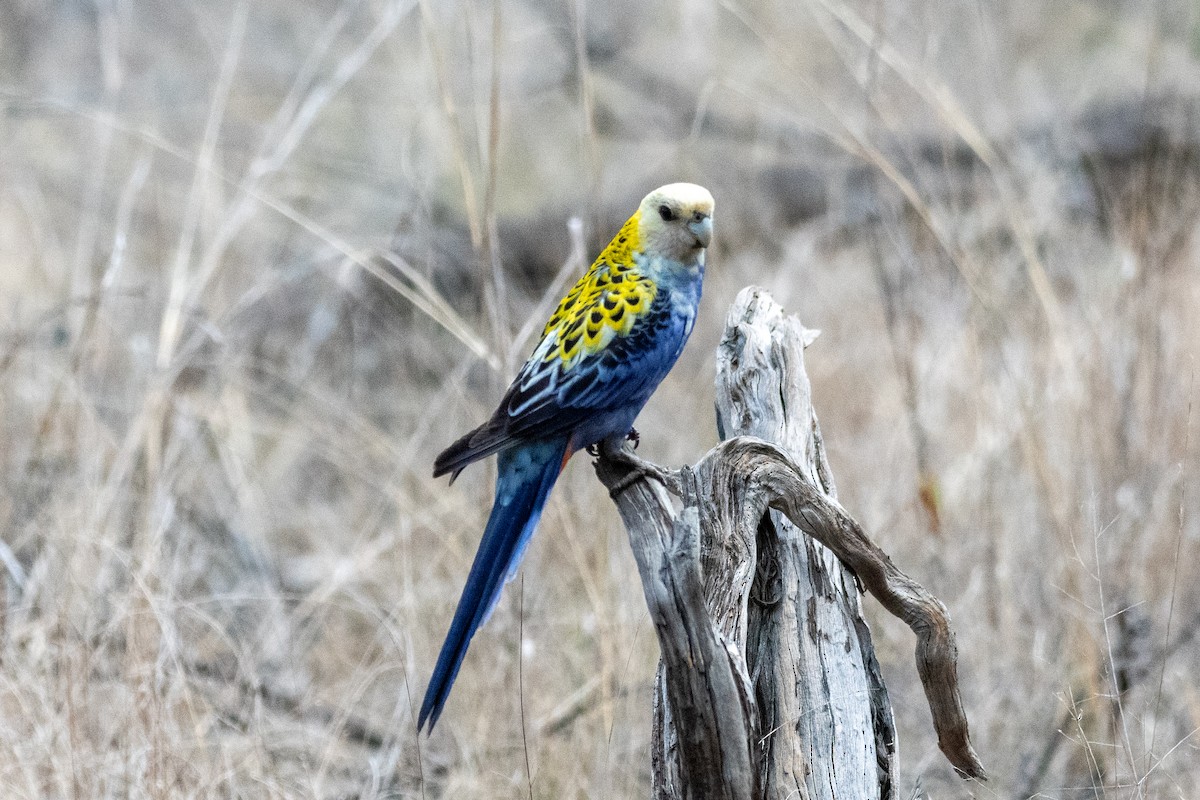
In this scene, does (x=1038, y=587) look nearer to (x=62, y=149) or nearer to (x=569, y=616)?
(x=569, y=616)

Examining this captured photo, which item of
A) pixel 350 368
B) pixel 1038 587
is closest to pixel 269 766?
pixel 1038 587

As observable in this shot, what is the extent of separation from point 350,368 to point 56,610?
3728mm

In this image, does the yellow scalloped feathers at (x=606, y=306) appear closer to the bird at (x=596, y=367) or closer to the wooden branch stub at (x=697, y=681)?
the bird at (x=596, y=367)

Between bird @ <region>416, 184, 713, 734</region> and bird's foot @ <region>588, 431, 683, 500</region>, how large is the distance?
3cm

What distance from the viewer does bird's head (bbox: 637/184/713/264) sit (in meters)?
2.60

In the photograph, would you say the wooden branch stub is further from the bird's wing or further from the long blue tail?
the bird's wing

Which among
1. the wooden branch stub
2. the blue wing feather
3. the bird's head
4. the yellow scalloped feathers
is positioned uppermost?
the bird's head

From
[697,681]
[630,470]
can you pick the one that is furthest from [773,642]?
[630,470]

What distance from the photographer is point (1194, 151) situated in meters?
6.19

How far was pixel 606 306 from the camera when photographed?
2.71 metres

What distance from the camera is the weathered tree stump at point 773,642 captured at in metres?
1.85

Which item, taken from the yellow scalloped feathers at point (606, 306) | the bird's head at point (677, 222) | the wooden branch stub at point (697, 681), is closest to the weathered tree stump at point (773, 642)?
the wooden branch stub at point (697, 681)

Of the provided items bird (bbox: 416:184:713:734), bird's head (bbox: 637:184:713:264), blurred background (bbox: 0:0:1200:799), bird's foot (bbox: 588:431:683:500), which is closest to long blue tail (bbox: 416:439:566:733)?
bird (bbox: 416:184:713:734)

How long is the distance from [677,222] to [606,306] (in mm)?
259
